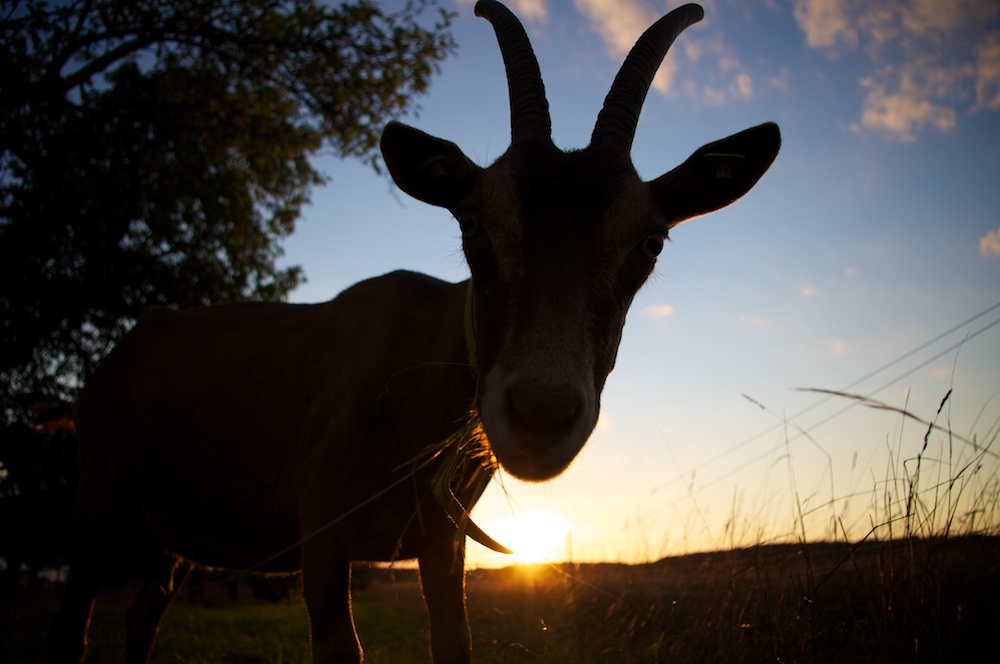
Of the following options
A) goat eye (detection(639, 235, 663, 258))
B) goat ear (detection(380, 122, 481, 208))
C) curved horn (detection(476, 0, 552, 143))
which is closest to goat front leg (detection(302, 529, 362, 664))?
goat ear (detection(380, 122, 481, 208))

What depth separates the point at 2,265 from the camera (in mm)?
12578

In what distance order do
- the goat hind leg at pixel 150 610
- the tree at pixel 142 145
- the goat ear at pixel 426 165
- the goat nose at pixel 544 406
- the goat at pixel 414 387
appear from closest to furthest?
1. the goat nose at pixel 544 406
2. the goat at pixel 414 387
3. the goat ear at pixel 426 165
4. the goat hind leg at pixel 150 610
5. the tree at pixel 142 145

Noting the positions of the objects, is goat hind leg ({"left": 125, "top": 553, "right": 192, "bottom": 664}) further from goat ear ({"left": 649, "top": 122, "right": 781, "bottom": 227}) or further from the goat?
goat ear ({"left": 649, "top": 122, "right": 781, "bottom": 227})

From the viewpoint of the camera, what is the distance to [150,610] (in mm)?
5512

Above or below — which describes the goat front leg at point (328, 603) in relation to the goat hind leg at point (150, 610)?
above

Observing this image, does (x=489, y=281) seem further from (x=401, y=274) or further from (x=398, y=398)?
(x=401, y=274)

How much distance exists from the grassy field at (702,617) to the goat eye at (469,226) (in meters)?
1.67

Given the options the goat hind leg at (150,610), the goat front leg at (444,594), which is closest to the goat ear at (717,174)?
the goat front leg at (444,594)

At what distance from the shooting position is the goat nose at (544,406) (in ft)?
6.90

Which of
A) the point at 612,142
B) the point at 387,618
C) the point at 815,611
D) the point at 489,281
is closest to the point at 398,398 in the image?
the point at 489,281

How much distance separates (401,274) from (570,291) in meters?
2.03

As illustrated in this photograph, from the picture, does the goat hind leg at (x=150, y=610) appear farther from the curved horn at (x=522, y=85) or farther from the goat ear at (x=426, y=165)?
the curved horn at (x=522, y=85)

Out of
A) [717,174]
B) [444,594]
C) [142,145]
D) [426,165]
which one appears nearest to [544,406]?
[426,165]

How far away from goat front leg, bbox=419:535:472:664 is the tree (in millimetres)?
9918
